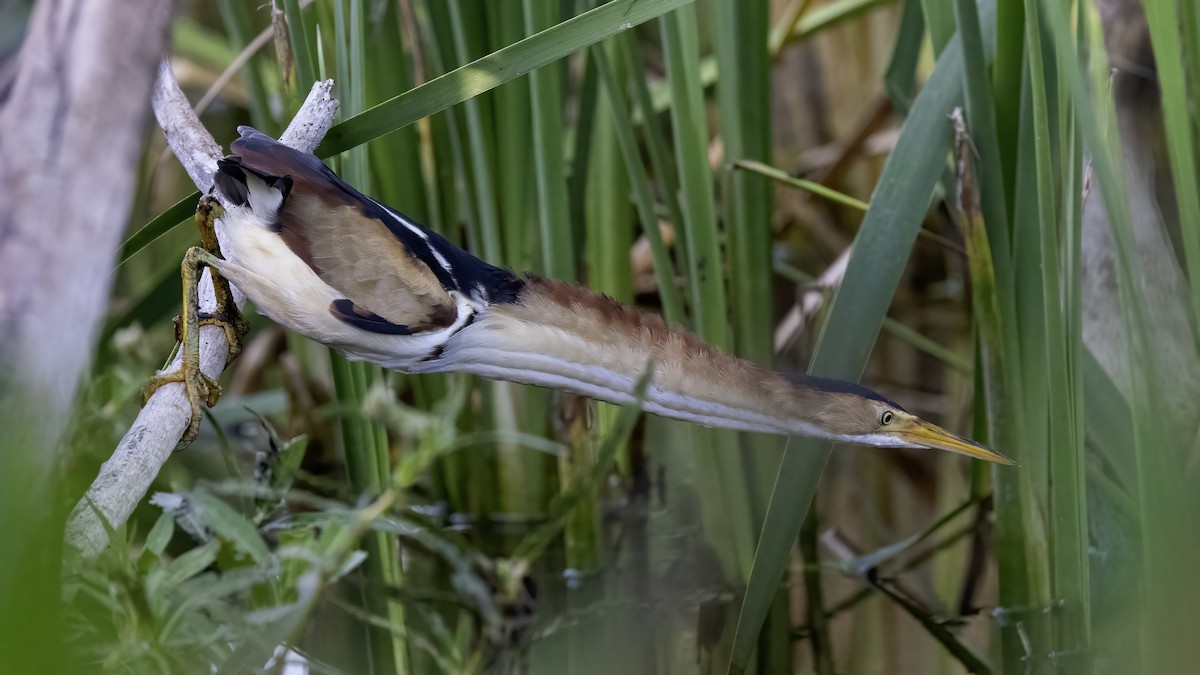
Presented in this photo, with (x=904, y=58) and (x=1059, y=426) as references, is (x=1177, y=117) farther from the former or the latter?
(x=904, y=58)

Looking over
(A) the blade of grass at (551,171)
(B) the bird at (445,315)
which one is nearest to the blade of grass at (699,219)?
(A) the blade of grass at (551,171)

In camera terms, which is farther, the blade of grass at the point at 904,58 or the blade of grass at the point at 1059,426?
the blade of grass at the point at 904,58

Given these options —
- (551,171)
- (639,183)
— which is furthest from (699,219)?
(551,171)

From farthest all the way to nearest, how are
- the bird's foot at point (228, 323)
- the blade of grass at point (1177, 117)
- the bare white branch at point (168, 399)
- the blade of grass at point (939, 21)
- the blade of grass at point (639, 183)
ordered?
the blade of grass at point (639, 183) < the blade of grass at point (939, 21) < the bird's foot at point (228, 323) < the blade of grass at point (1177, 117) < the bare white branch at point (168, 399)

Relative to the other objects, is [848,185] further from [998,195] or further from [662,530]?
[998,195]

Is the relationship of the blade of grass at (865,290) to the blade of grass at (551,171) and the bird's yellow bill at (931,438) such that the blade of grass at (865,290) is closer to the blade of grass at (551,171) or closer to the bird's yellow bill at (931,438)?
the bird's yellow bill at (931,438)

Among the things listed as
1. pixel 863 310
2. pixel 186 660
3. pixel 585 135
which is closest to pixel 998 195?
pixel 863 310

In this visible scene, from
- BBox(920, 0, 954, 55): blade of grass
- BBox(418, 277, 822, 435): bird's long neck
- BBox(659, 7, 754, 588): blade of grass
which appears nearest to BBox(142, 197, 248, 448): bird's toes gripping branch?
BBox(418, 277, 822, 435): bird's long neck
